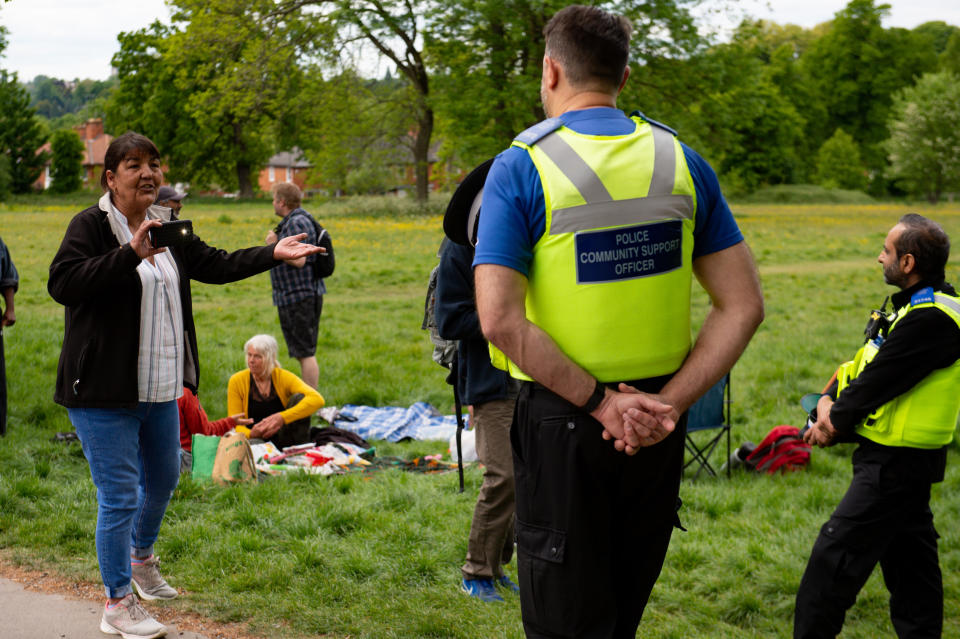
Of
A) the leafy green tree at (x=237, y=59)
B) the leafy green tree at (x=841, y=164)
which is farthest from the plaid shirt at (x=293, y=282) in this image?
the leafy green tree at (x=841, y=164)

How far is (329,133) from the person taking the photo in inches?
1416

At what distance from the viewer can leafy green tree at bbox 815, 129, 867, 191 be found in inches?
2908

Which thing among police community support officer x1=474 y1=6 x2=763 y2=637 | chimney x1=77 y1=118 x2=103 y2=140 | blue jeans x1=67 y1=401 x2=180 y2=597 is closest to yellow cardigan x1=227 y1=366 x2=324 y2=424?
blue jeans x1=67 y1=401 x2=180 y2=597

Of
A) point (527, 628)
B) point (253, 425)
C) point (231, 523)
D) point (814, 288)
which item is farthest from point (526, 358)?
point (814, 288)

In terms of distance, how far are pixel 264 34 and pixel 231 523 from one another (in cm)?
2173

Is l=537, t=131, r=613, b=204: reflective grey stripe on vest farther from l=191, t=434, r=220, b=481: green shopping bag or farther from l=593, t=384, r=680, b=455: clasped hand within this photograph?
l=191, t=434, r=220, b=481: green shopping bag

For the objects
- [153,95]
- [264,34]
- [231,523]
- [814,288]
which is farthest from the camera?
[153,95]

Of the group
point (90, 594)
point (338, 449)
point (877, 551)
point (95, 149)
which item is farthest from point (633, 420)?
point (95, 149)

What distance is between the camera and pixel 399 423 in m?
9.09

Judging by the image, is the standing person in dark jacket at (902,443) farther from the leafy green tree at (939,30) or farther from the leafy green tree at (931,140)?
the leafy green tree at (939,30)

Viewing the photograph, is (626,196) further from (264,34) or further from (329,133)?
(329,133)

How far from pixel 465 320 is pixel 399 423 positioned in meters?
4.52

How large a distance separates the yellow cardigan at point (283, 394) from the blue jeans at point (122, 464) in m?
3.22

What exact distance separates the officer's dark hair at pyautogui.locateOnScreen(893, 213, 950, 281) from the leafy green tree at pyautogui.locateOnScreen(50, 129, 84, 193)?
7717 cm
